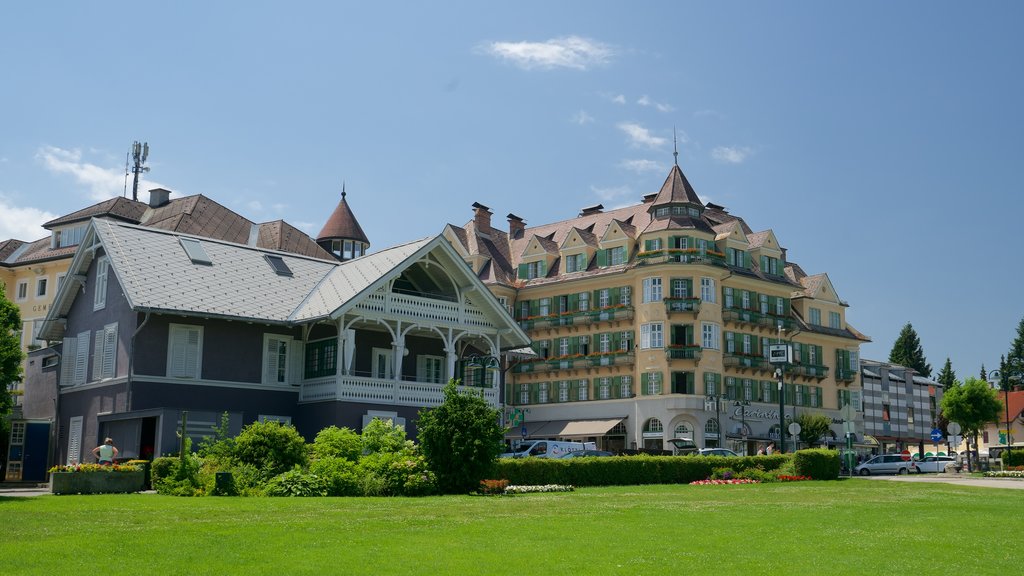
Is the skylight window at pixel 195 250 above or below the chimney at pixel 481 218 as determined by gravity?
below

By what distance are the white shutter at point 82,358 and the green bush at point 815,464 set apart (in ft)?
88.4

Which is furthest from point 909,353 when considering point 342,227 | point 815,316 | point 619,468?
point 619,468

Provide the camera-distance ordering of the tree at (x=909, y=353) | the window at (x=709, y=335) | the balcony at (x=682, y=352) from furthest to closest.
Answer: the tree at (x=909, y=353) < the window at (x=709, y=335) < the balcony at (x=682, y=352)

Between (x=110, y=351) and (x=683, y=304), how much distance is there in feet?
113

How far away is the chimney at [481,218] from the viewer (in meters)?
74.2

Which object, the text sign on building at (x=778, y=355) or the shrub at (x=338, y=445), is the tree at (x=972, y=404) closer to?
the text sign on building at (x=778, y=355)

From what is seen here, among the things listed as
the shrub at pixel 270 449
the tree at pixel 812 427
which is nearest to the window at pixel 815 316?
the tree at pixel 812 427

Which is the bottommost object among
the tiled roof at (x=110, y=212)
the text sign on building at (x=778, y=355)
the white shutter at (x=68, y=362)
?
the white shutter at (x=68, y=362)

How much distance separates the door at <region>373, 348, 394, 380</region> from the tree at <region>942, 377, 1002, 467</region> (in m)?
43.1

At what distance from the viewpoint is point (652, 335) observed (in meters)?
62.6

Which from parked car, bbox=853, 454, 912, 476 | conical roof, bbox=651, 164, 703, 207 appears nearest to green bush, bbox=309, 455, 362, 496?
parked car, bbox=853, 454, 912, 476

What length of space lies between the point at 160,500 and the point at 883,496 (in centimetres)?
1869

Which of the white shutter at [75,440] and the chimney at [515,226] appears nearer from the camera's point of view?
the white shutter at [75,440]

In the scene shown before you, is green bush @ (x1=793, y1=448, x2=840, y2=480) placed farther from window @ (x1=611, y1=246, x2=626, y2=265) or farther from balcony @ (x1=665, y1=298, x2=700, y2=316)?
window @ (x1=611, y1=246, x2=626, y2=265)
